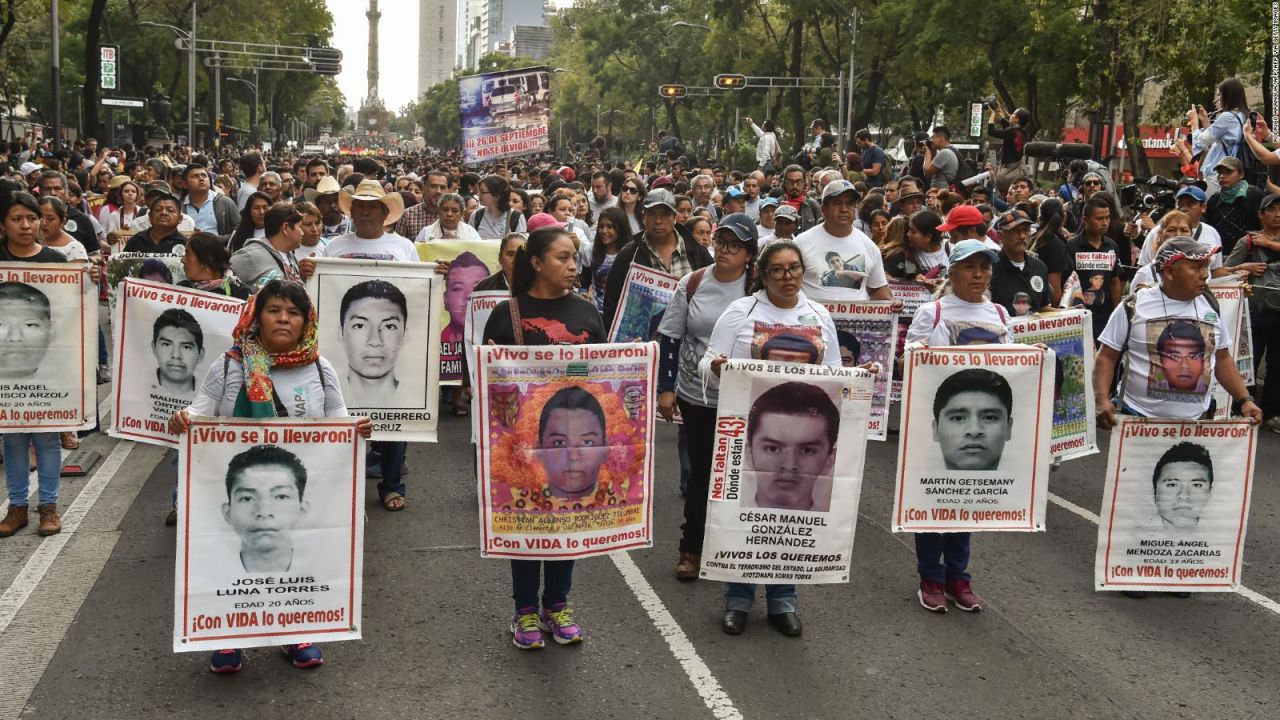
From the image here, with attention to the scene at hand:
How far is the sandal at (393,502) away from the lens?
343 inches

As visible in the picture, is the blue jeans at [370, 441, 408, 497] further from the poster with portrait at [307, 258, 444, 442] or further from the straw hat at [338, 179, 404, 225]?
the straw hat at [338, 179, 404, 225]

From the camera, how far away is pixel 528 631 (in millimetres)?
6176

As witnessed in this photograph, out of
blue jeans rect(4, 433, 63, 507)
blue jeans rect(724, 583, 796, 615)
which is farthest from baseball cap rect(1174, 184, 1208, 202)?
blue jeans rect(4, 433, 63, 507)

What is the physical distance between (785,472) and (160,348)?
3501mm

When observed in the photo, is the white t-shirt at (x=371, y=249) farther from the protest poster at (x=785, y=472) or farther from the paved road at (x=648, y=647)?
the protest poster at (x=785, y=472)

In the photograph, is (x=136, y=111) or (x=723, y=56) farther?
(x=136, y=111)

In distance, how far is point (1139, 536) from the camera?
6.90m

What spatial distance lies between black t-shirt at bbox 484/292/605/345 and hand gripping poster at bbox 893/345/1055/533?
1.51m

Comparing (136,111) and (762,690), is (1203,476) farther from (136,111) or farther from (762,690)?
(136,111)

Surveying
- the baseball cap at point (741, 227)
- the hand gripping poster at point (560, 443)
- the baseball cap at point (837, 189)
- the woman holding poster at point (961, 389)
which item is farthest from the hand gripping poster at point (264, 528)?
the baseball cap at point (837, 189)

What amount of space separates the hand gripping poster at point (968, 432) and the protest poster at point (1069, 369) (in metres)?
0.68

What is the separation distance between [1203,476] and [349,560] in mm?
4030

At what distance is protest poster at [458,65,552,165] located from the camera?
22609 mm

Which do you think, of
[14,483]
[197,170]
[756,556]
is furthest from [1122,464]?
[197,170]
